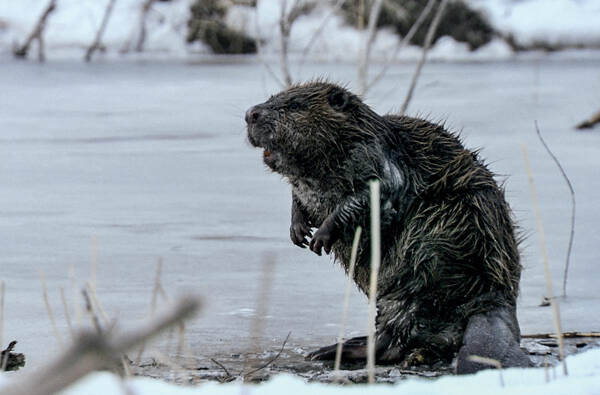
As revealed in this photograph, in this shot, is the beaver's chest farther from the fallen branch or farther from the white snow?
the white snow

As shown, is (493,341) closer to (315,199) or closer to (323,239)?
(323,239)

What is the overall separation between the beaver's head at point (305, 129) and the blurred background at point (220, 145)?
30 cm

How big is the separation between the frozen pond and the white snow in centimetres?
337

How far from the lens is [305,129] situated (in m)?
3.14

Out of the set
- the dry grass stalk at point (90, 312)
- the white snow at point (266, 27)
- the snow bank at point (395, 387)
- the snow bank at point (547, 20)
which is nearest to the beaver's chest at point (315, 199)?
the snow bank at point (395, 387)

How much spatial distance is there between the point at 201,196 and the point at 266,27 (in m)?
10.2

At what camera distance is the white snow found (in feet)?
49.0

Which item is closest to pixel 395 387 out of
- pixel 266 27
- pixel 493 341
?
pixel 493 341

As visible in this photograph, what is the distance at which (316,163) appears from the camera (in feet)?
10.2

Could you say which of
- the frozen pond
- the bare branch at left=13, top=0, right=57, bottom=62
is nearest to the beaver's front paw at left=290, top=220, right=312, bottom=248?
the frozen pond

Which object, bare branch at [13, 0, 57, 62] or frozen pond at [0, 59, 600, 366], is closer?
frozen pond at [0, 59, 600, 366]

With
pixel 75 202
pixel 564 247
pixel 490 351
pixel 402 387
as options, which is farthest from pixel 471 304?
pixel 75 202

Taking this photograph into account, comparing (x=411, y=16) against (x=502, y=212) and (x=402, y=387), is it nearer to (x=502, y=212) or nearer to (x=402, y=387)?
(x=502, y=212)

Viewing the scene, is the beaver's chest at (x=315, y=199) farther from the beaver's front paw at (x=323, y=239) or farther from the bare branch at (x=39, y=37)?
the bare branch at (x=39, y=37)
